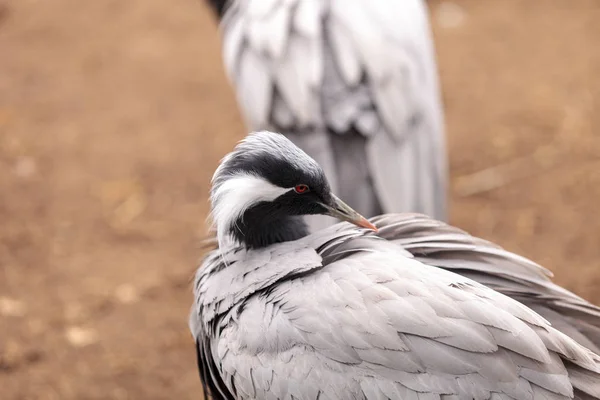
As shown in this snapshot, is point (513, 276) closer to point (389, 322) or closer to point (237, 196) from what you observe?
point (389, 322)

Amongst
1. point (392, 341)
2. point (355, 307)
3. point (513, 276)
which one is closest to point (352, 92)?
point (513, 276)

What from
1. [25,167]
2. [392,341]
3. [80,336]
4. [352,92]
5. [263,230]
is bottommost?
[80,336]

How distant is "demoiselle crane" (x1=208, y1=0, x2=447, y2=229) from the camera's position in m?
3.79

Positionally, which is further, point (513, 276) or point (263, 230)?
point (263, 230)

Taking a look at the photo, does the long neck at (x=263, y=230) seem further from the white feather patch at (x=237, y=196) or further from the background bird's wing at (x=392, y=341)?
the background bird's wing at (x=392, y=341)

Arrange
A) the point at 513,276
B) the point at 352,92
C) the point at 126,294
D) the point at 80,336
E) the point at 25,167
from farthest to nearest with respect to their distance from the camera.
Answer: the point at 25,167 < the point at 126,294 < the point at 80,336 < the point at 352,92 < the point at 513,276

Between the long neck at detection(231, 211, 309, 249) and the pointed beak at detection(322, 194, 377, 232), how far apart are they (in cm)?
19

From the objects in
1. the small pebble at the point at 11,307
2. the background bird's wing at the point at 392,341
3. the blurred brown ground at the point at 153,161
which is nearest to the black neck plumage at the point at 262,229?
the background bird's wing at the point at 392,341

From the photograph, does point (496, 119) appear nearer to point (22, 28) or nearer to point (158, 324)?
point (158, 324)

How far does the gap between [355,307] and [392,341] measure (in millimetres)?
155

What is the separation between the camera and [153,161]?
6016 millimetres

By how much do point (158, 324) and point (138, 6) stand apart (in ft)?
14.1

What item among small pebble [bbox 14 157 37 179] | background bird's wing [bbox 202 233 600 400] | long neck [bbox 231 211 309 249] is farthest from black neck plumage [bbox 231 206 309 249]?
small pebble [bbox 14 157 37 179]

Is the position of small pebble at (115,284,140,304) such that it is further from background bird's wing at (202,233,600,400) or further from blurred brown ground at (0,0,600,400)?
background bird's wing at (202,233,600,400)
